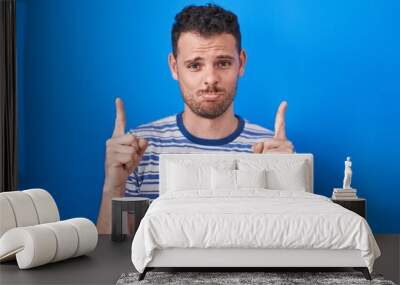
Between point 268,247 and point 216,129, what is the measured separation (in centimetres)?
250

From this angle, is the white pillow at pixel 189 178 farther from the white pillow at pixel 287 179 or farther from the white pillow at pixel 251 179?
the white pillow at pixel 287 179

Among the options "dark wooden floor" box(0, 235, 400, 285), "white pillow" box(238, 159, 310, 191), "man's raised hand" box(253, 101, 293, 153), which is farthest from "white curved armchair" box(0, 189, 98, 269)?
"man's raised hand" box(253, 101, 293, 153)

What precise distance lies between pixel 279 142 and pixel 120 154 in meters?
1.71

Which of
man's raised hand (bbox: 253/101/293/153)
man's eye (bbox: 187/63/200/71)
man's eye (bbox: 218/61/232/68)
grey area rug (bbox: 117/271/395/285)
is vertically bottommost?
grey area rug (bbox: 117/271/395/285)

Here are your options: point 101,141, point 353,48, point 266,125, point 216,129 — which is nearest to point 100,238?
point 101,141

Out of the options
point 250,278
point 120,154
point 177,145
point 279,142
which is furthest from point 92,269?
point 279,142

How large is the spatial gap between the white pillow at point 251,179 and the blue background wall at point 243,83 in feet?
2.78

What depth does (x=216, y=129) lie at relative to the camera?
7.01 metres

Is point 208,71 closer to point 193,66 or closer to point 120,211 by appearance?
point 193,66

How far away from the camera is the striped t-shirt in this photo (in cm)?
701

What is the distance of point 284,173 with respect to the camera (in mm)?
6453

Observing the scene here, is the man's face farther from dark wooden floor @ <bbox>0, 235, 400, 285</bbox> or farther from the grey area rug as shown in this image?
the grey area rug

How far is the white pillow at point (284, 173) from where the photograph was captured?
6.41 meters

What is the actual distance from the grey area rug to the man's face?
2.44 m
